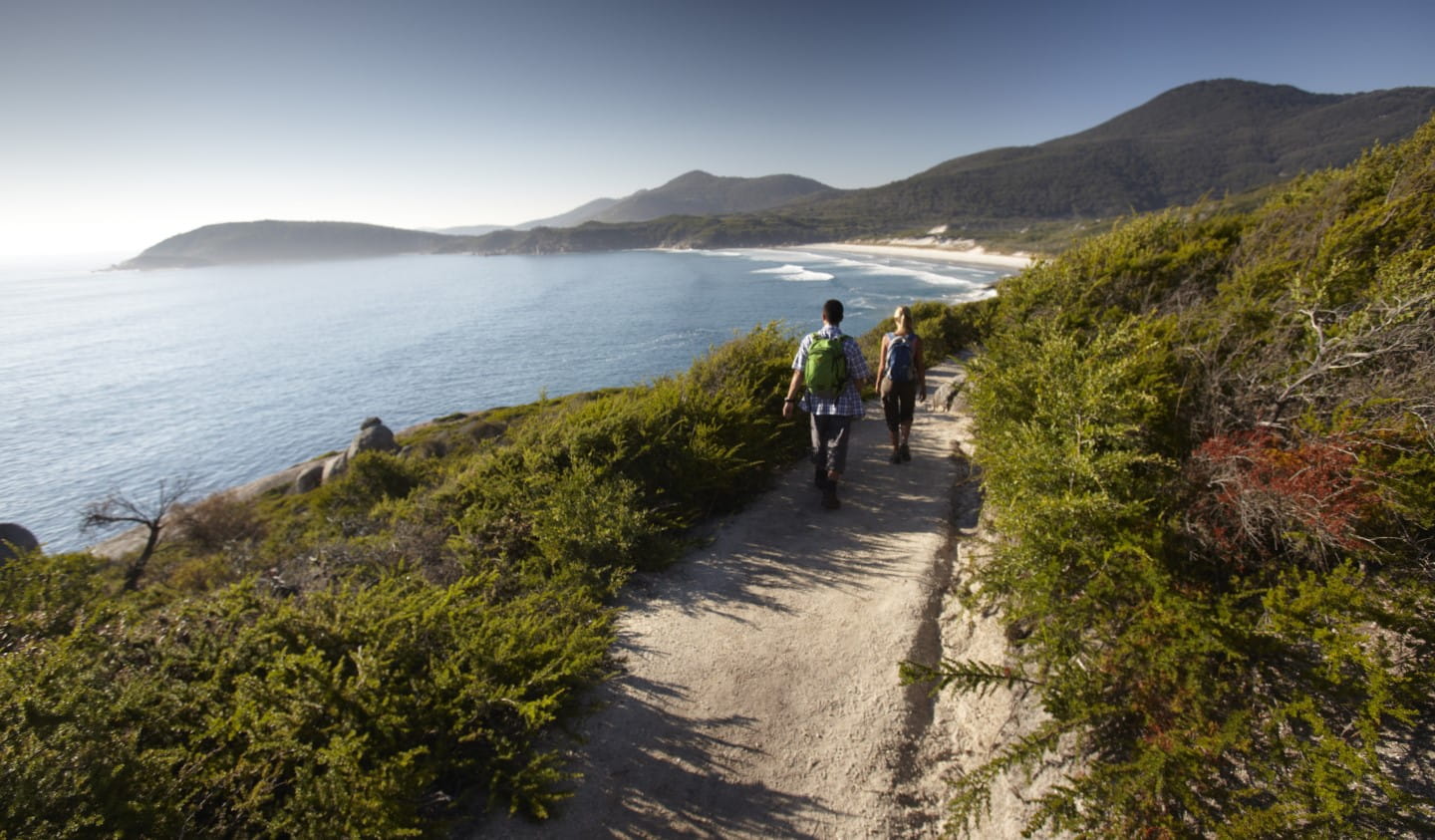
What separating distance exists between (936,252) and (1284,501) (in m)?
119

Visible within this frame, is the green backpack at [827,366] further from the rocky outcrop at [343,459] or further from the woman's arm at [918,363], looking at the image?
the rocky outcrop at [343,459]

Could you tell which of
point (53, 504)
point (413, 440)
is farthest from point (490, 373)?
point (53, 504)

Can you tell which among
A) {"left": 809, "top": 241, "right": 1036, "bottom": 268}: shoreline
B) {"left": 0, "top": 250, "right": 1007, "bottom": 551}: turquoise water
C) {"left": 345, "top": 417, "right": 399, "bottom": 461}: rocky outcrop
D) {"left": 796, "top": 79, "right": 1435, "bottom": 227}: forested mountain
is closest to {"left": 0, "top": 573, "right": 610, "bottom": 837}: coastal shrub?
{"left": 0, "top": 250, "right": 1007, "bottom": 551}: turquoise water

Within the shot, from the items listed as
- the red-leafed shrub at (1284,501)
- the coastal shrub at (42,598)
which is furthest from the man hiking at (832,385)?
the coastal shrub at (42,598)

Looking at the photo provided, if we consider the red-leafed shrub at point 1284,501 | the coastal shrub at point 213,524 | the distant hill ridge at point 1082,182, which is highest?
the distant hill ridge at point 1082,182

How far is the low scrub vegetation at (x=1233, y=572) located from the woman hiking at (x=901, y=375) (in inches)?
90.3

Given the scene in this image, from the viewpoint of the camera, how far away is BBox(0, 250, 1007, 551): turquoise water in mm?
33312

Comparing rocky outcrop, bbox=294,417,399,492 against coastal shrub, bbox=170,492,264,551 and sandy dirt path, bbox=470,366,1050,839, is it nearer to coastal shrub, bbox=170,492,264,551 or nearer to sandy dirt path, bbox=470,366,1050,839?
coastal shrub, bbox=170,492,264,551

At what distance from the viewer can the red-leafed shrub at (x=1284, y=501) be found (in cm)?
286

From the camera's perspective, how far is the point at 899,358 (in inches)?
293

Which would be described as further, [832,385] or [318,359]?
[318,359]

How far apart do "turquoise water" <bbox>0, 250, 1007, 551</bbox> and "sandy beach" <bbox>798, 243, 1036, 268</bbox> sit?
653cm

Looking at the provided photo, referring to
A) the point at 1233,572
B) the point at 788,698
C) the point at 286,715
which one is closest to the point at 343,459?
the point at 286,715

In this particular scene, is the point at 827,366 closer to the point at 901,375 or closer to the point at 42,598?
the point at 901,375
